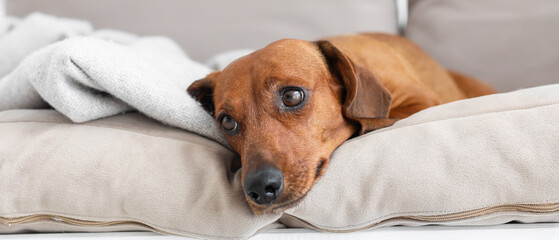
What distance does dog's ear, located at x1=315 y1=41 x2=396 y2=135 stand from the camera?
1499 mm

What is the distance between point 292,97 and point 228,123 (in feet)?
0.80

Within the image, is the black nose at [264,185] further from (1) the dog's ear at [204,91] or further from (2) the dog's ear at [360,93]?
(1) the dog's ear at [204,91]

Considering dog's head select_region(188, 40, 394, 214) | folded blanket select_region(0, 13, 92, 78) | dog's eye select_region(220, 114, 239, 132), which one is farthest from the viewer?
folded blanket select_region(0, 13, 92, 78)

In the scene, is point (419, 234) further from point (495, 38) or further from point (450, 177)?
point (495, 38)

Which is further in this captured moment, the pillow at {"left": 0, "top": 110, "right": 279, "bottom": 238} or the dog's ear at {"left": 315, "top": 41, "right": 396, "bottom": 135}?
the dog's ear at {"left": 315, "top": 41, "right": 396, "bottom": 135}

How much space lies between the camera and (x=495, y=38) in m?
2.52

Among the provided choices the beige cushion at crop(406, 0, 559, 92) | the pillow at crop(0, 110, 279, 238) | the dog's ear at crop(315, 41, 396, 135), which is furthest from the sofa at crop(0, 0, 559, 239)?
the beige cushion at crop(406, 0, 559, 92)

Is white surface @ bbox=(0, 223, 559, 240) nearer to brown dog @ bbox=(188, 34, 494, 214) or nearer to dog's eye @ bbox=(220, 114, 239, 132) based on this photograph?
brown dog @ bbox=(188, 34, 494, 214)

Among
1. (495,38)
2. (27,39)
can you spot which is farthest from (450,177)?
(27,39)

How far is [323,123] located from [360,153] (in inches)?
9.6

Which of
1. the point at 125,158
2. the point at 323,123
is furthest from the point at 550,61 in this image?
the point at 125,158

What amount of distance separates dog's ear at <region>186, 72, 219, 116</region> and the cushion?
371mm

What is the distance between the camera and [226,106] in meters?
1.50

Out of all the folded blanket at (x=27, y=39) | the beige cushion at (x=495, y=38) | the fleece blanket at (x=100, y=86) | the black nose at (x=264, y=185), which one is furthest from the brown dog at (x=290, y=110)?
the beige cushion at (x=495, y=38)
